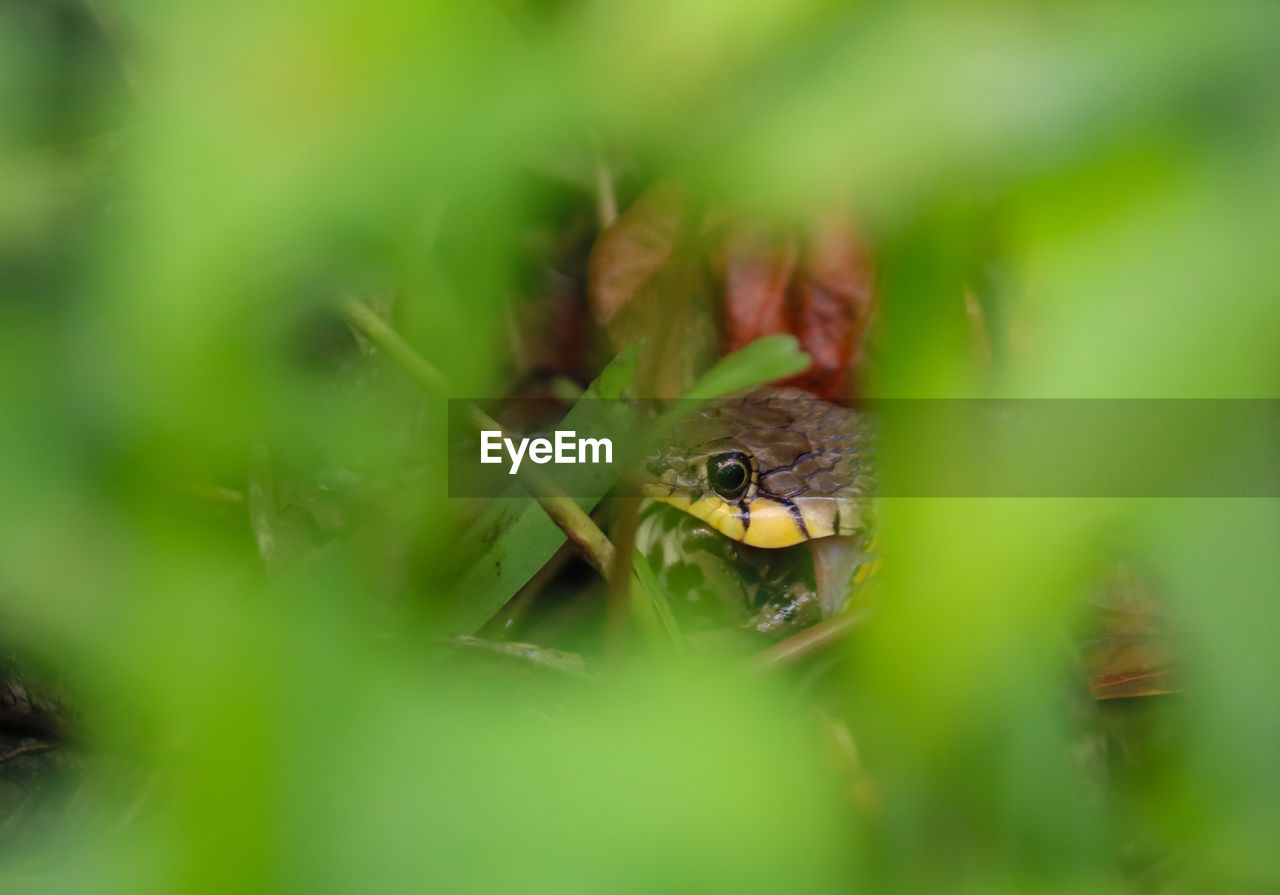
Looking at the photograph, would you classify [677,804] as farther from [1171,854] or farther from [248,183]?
[1171,854]

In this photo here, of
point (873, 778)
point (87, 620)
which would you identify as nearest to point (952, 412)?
point (873, 778)

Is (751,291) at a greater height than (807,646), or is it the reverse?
(751,291)

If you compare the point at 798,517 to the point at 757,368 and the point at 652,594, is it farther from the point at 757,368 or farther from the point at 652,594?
the point at 757,368

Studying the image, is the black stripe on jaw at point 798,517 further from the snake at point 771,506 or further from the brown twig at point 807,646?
the brown twig at point 807,646

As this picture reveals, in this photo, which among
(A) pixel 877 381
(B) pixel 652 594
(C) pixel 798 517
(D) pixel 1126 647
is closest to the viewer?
(A) pixel 877 381

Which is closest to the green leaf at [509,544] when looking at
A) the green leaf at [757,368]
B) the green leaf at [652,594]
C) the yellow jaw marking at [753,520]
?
the green leaf at [652,594]

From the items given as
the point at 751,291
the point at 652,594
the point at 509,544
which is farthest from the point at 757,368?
the point at 751,291
